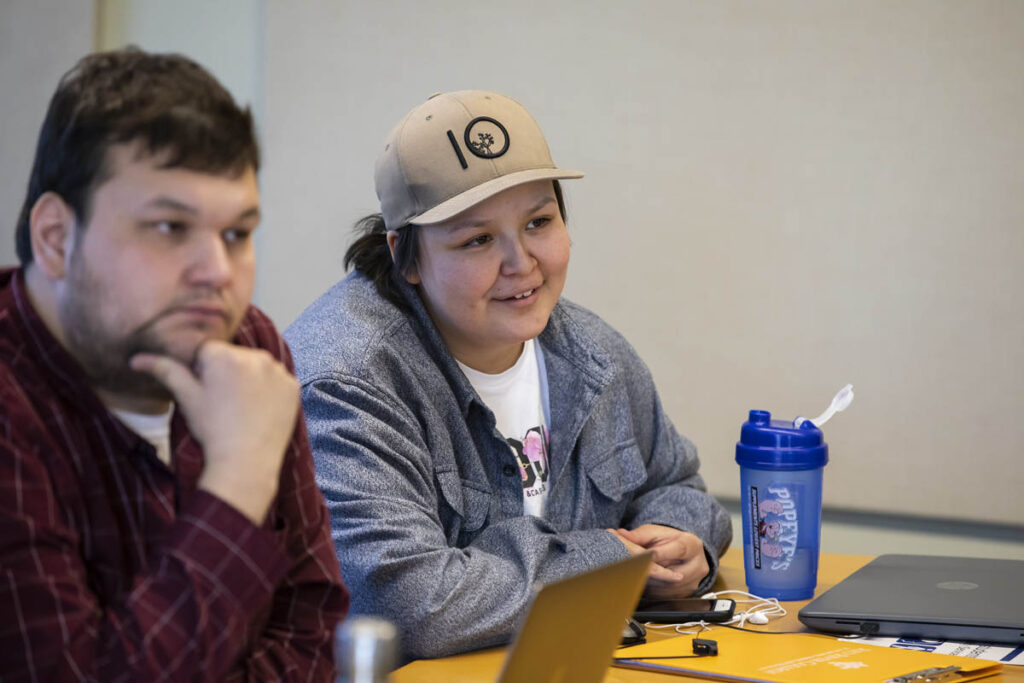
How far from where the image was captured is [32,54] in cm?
292

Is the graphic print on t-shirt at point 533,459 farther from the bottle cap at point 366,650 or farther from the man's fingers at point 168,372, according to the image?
the bottle cap at point 366,650

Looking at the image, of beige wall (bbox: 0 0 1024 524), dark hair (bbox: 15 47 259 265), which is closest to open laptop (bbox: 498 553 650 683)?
dark hair (bbox: 15 47 259 265)

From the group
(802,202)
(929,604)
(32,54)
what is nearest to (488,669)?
(929,604)

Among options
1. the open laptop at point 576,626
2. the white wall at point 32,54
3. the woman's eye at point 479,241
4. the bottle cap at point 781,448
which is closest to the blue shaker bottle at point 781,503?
the bottle cap at point 781,448

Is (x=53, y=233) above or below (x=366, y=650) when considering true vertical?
above

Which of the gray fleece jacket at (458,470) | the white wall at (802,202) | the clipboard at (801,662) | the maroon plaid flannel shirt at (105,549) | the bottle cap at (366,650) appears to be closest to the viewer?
the bottle cap at (366,650)

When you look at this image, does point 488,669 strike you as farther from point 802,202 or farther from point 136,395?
point 802,202

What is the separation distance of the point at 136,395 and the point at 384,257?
838 mm

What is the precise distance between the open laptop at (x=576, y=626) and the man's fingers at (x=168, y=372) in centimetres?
31

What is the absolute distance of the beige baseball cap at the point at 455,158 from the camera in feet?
5.13

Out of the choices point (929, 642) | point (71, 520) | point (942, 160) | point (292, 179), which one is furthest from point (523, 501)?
point (292, 179)

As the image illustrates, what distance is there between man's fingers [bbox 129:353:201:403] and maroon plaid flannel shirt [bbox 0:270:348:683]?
0.21ft

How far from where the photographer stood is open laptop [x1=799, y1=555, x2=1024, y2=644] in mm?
1380

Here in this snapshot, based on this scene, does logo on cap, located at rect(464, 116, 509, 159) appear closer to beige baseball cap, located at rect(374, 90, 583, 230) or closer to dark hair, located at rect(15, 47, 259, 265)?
beige baseball cap, located at rect(374, 90, 583, 230)
